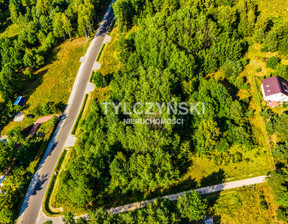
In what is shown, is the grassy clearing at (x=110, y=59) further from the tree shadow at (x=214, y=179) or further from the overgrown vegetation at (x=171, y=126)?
the tree shadow at (x=214, y=179)

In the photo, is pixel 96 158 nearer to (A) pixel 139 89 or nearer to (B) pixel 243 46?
(A) pixel 139 89

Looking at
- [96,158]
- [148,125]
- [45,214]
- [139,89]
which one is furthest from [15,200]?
[139,89]

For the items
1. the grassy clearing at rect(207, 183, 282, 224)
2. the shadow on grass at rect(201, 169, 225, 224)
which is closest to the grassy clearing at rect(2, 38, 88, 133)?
the shadow on grass at rect(201, 169, 225, 224)

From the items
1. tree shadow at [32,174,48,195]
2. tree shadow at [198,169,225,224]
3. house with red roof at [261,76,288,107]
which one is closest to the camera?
tree shadow at [198,169,225,224]

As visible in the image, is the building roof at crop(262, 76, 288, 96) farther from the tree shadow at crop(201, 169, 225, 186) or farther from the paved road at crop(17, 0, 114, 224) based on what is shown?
the paved road at crop(17, 0, 114, 224)

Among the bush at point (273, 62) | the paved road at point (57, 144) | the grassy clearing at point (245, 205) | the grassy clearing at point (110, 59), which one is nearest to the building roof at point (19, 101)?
the paved road at point (57, 144)
